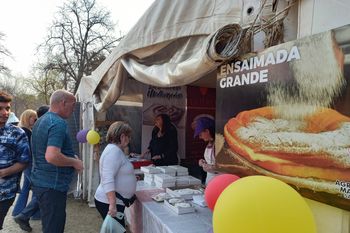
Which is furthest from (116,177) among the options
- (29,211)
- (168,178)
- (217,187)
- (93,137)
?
(29,211)

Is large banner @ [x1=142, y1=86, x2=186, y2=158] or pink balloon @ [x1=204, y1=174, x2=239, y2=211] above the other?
large banner @ [x1=142, y1=86, x2=186, y2=158]

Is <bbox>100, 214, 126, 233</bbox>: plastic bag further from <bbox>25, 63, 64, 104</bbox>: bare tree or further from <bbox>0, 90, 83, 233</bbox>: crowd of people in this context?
<bbox>25, 63, 64, 104</bbox>: bare tree

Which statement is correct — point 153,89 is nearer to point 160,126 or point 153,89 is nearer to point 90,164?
point 160,126

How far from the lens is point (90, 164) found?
5.09 meters

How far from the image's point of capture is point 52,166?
8.29 ft

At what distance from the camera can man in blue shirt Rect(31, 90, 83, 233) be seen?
2432mm

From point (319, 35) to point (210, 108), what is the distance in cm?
437

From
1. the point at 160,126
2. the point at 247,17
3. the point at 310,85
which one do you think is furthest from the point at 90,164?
the point at 310,85

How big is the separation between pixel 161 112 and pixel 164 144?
0.93 m

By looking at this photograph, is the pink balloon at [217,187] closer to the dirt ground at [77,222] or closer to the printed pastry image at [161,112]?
the dirt ground at [77,222]

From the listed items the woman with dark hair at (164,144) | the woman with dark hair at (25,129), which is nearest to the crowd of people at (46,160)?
the woman with dark hair at (25,129)

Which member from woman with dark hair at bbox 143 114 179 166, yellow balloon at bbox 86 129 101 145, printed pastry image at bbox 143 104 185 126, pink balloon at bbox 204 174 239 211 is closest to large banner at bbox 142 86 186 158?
printed pastry image at bbox 143 104 185 126

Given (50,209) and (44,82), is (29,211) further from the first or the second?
(44,82)

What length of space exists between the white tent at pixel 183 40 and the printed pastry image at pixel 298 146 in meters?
0.44
